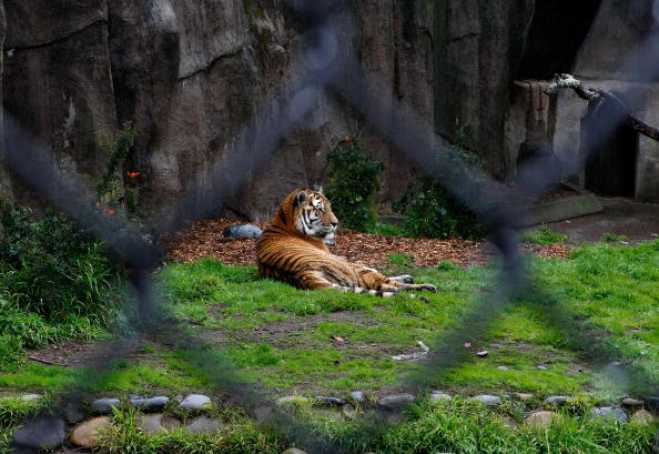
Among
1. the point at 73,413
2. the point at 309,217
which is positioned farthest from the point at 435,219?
the point at 73,413

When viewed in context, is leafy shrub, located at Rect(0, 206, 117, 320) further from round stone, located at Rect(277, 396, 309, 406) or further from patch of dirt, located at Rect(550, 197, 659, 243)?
patch of dirt, located at Rect(550, 197, 659, 243)

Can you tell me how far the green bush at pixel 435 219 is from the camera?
8.52m

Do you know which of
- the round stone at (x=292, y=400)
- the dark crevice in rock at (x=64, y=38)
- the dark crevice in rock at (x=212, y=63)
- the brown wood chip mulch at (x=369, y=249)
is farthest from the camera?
the dark crevice in rock at (x=212, y=63)

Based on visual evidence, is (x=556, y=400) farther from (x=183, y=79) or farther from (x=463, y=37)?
(x=463, y=37)

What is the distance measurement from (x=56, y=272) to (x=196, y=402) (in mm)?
1447

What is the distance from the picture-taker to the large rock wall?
6.73 meters

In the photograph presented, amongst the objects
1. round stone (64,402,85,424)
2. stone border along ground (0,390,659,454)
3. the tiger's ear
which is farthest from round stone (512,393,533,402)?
the tiger's ear

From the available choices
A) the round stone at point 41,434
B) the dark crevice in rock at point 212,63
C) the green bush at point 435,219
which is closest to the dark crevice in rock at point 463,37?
the green bush at point 435,219

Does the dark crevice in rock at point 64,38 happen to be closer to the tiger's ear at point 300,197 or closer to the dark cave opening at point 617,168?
the tiger's ear at point 300,197

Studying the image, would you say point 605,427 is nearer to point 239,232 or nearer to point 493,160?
point 239,232

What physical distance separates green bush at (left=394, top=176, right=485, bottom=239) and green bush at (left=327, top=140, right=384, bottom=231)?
385mm

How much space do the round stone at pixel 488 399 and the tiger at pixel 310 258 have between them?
73.2 inches

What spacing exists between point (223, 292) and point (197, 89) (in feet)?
8.28

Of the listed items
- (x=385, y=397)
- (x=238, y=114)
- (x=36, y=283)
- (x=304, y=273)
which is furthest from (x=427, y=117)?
(x=385, y=397)
